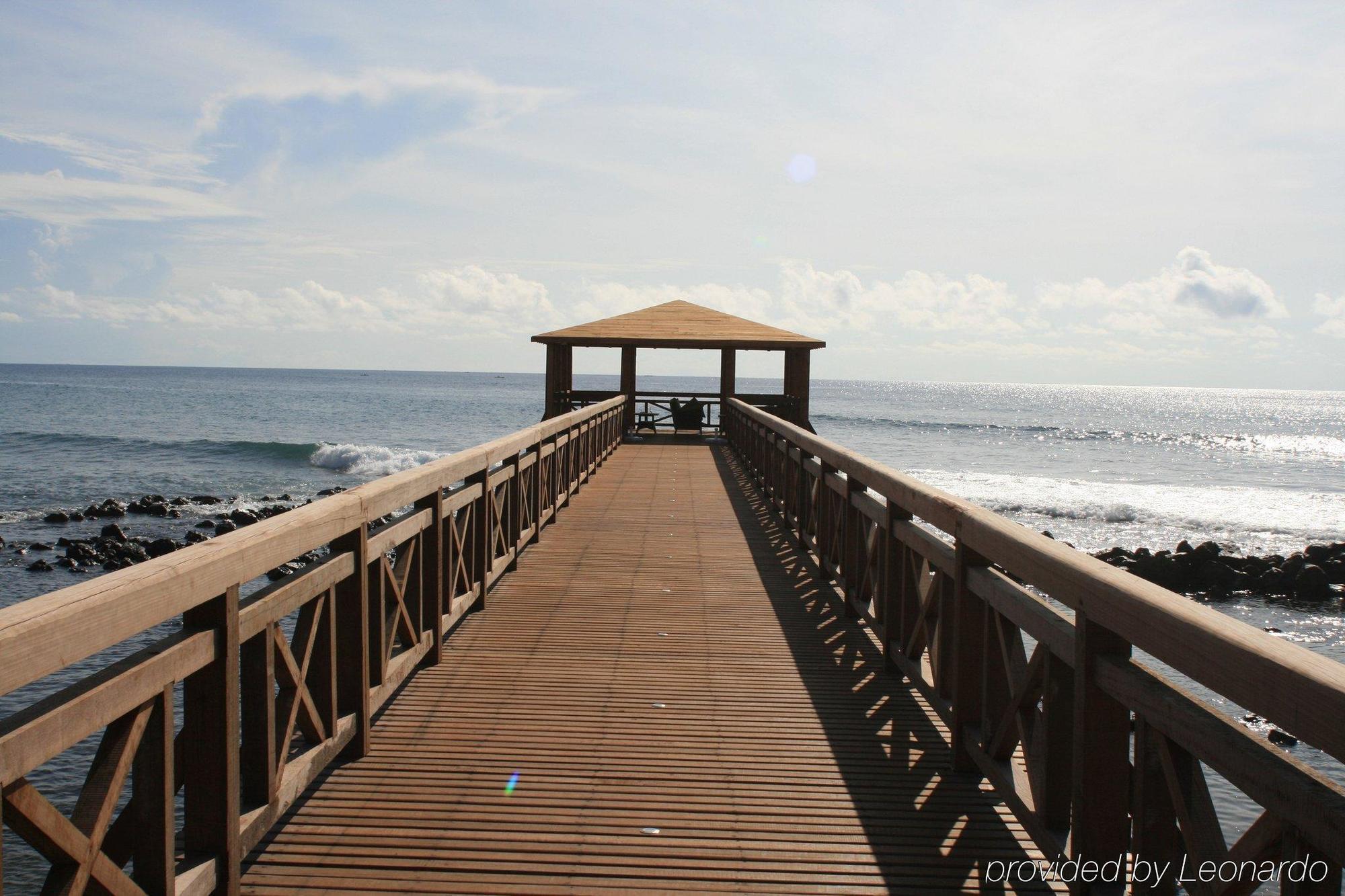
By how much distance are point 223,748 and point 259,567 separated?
1.49 ft

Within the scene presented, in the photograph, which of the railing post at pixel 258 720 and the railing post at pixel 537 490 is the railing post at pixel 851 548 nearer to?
the railing post at pixel 537 490

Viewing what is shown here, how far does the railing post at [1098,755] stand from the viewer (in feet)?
7.85

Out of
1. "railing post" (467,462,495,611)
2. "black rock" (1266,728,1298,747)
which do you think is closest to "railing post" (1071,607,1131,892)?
"railing post" (467,462,495,611)

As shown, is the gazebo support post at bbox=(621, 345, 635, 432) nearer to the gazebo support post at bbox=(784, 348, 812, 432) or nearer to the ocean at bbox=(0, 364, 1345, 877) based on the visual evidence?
the gazebo support post at bbox=(784, 348, 812, 432)

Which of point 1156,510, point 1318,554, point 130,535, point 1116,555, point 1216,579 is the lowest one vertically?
point 130,535

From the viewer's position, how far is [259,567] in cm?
256

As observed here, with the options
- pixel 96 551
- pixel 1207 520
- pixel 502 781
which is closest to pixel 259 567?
pixel 502 781

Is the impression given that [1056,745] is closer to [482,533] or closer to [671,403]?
[482,533]

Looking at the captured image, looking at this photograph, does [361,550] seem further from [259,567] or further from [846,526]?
[846,526]

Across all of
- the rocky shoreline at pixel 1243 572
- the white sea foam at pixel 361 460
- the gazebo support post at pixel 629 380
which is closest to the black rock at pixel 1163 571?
the rocky shoreline at pixel 1243 572

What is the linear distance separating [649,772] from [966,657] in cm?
121

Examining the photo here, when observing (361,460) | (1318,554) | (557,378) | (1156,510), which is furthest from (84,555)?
(1156,510)

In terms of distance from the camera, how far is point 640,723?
403cm

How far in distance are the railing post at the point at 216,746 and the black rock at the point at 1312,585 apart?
17.8 metres
